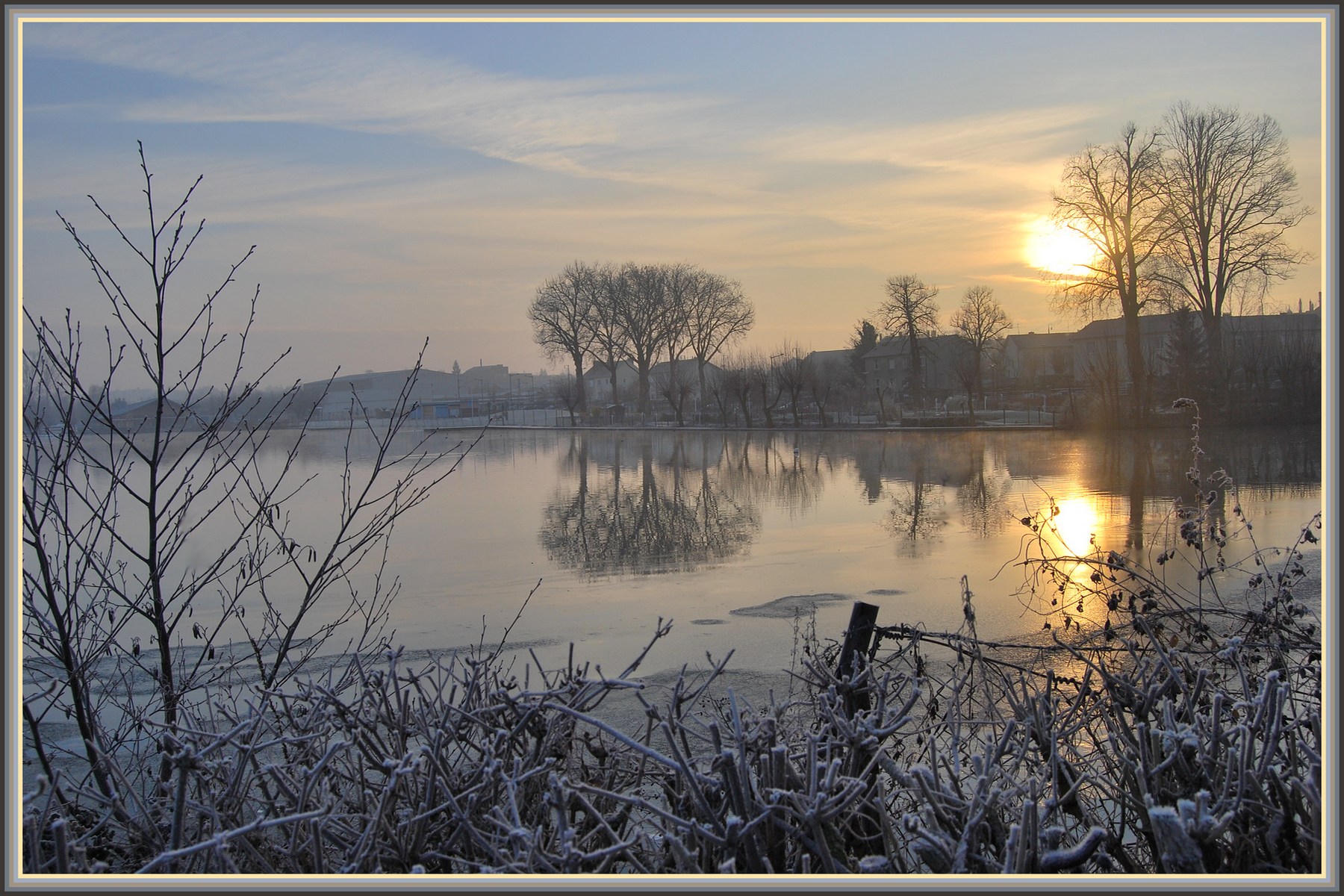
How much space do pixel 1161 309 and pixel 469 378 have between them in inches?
3747

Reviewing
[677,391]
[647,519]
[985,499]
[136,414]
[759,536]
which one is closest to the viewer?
[136,414]

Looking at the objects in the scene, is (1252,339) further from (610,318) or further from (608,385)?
(608,385)

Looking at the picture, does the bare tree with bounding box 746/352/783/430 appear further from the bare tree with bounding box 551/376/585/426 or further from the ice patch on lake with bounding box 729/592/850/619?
the ice patch on lake with bounding box 729/592/850/619

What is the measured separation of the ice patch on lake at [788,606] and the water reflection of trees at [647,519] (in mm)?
2331

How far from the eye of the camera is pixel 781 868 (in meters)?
2.58

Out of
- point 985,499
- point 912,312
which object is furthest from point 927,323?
point 985,499

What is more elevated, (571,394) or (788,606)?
(571,394)

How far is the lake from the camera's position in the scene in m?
9.30

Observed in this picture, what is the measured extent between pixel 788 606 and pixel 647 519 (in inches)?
299

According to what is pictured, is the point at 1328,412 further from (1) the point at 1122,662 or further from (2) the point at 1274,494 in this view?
(2) the point at 1274,494

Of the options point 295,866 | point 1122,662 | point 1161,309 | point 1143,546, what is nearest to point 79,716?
point 295,866

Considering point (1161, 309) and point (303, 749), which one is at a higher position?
point (1161, 309)

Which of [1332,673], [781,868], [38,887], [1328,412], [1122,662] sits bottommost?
[1122,662]

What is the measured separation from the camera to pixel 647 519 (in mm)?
17484
